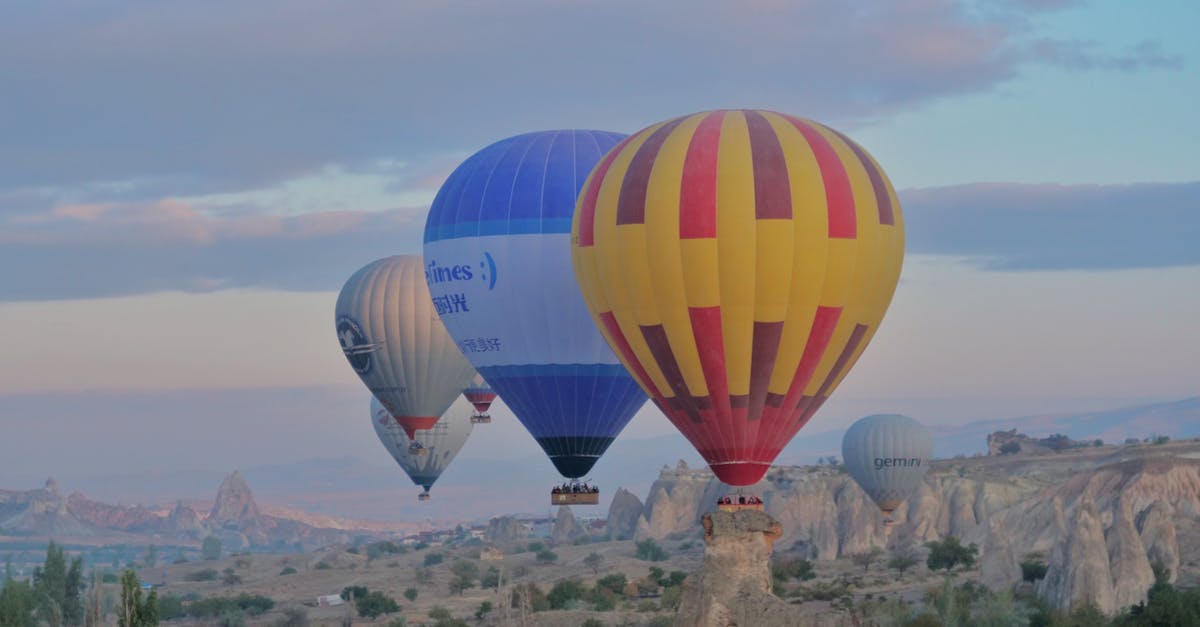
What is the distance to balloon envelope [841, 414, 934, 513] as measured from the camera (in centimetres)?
11006

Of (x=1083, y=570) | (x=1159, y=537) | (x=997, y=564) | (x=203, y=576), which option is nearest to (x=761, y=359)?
(x=1083, y=570)

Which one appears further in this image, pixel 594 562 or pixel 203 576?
pixel 203 576

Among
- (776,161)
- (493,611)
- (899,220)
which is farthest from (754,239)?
(493,611)

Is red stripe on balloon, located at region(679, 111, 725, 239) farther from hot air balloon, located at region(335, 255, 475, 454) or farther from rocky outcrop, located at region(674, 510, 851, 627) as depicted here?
hot air balloon, located at region(335, 255, 475, 454)

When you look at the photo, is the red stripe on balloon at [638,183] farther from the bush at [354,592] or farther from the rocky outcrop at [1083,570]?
the bush at [354,592]

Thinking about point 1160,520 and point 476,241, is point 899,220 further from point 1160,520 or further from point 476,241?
point 1160,520

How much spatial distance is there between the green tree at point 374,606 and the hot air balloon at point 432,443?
6.32 metres

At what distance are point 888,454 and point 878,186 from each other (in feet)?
218

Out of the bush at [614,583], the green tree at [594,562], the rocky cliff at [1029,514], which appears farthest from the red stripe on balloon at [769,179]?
the green tree at [594,562]

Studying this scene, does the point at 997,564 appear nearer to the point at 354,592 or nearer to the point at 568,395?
the point at 354,592

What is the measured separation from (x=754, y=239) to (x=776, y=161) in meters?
1.95

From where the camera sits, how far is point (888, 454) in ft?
360

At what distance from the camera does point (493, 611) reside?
285ft

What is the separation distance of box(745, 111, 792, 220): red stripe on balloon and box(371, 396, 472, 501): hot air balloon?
5091 cm
